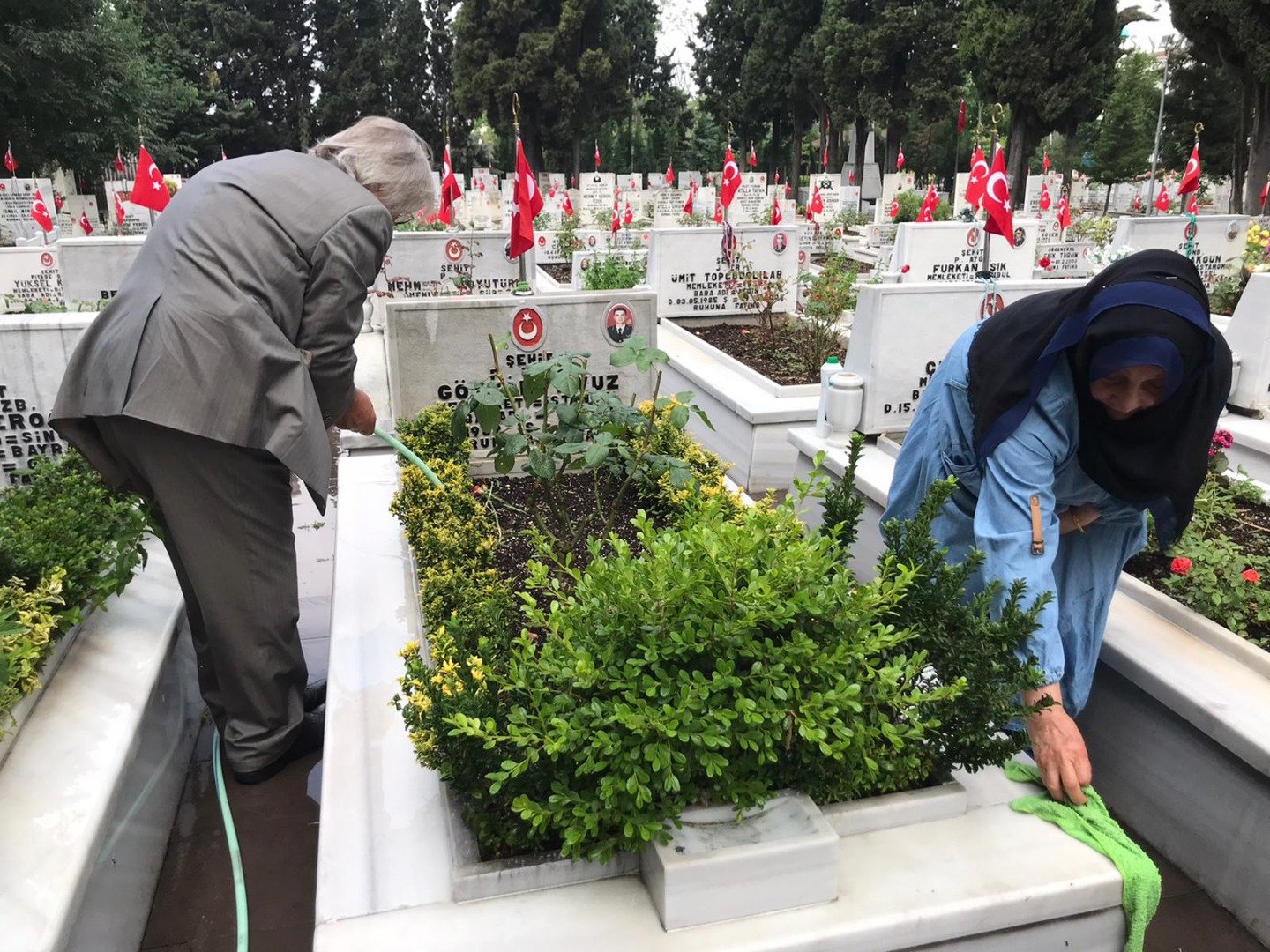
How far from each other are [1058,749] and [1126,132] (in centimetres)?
4103

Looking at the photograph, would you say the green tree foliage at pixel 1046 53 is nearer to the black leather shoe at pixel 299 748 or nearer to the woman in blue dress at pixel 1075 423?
the woman in blue dress at pixel 1075 423

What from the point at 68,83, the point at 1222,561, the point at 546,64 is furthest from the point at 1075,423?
the point at 546,64

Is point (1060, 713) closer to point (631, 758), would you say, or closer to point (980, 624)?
point (980, 624)

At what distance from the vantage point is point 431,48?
132 ft

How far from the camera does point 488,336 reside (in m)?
4.35

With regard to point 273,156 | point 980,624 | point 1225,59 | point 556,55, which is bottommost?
point 980,624

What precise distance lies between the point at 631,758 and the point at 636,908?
0.34 metres

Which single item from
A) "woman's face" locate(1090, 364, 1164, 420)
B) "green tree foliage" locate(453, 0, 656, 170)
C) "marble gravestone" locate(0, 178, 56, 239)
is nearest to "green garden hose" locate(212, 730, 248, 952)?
"woman's face" locate(1090, 364, 1164, 420)

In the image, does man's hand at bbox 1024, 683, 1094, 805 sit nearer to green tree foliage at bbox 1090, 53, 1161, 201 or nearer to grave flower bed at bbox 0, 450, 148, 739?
grave flower bed at bbox 0, 450, 148, 739

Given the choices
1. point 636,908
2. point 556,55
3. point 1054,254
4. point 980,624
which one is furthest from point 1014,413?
point 556,55

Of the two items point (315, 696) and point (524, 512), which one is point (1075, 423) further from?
point (315, 696)

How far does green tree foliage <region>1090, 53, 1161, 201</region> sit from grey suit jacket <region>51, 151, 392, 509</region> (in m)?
40.0

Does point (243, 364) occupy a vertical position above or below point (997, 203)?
below

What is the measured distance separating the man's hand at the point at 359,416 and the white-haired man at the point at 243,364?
166mm
